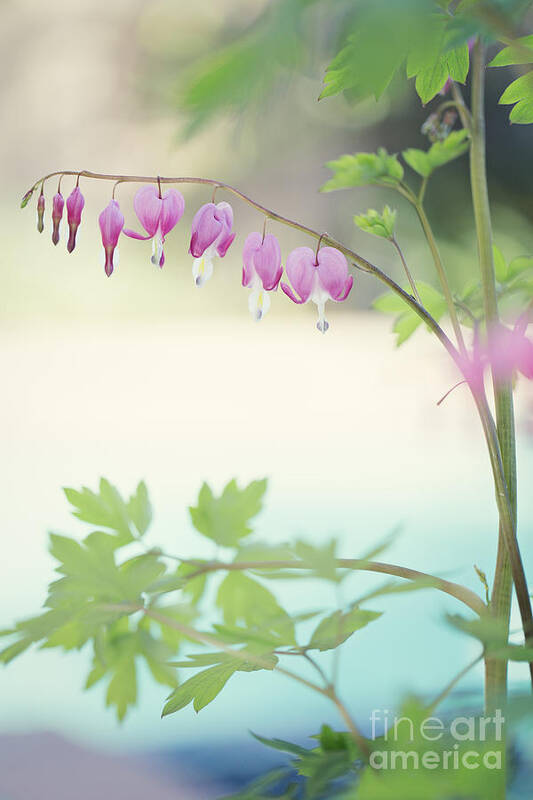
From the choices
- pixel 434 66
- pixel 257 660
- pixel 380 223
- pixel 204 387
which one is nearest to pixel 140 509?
pixel 257 660

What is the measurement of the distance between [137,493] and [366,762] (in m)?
0.36

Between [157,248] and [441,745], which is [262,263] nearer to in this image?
[157,248]

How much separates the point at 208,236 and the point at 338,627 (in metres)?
0.33

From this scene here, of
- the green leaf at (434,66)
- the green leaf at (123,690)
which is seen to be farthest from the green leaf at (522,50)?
the green leaf at (123,690)

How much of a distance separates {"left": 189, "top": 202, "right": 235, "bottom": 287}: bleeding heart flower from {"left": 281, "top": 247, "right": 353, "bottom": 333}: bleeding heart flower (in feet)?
0.20

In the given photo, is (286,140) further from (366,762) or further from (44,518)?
(366,762)

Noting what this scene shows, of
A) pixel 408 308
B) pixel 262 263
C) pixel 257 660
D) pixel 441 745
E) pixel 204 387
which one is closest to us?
pixel 441 745

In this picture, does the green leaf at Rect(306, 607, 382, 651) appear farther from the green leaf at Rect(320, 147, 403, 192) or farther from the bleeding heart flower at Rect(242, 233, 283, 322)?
the green leaf at Rect(320, 147, 403, 192)

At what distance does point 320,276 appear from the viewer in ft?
2.11

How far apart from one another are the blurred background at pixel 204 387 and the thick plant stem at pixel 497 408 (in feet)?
0.11

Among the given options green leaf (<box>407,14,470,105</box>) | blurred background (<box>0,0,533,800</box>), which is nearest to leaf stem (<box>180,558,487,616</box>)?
blurred background (<box>0,0,533,800</box>)

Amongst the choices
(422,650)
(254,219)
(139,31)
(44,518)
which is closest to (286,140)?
(254,219)

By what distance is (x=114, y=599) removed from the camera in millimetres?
607

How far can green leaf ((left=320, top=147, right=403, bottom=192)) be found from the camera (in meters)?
0.76
